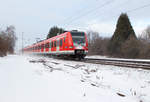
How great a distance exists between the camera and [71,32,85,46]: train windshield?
545 inches

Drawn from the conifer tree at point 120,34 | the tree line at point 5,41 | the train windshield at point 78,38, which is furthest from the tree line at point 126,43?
the tree line at point 5,41

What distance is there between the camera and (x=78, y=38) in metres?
14.2

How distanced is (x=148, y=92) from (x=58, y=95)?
8.74 feet

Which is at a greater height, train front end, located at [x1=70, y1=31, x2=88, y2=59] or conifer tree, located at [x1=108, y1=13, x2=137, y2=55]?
conifer tree, located at [x1=108, y1=13, x2=137, y2=55]

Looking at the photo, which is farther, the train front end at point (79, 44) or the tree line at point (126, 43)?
the tree line at point (126, 43)

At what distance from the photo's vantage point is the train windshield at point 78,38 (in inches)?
545

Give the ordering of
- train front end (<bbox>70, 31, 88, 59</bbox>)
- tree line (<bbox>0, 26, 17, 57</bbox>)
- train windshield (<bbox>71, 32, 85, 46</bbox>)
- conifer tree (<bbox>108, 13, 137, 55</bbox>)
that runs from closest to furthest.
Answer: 1. train front end (<bbox>70, 31, 88, 59</bbox>)
2. train windshield (<bbox>71, 32, 85, 46</bbox>)
3. tree line (<bbox>0, 26, 17, 57</bbox>)
4. conifer tree (<bbox>108, 13, 137, 55</bbox>)

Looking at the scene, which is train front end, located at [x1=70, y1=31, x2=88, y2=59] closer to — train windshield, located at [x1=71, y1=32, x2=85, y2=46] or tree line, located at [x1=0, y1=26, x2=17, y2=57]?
train windshield, located at [x1=71, y1=32, x2=85, y2=46]

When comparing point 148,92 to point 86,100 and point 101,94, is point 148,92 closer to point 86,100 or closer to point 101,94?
point 101,94

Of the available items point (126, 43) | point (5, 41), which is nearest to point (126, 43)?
point (126, 43)

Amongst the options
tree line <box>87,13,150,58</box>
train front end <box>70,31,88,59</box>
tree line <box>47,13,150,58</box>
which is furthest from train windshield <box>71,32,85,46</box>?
tree line <box>87,13,150,58</box>

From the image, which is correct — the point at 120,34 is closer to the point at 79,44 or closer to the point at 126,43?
the point at 126,43

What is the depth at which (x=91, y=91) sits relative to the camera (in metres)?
4.22

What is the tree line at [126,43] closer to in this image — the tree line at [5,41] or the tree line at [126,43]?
the tree line at [126,43]
